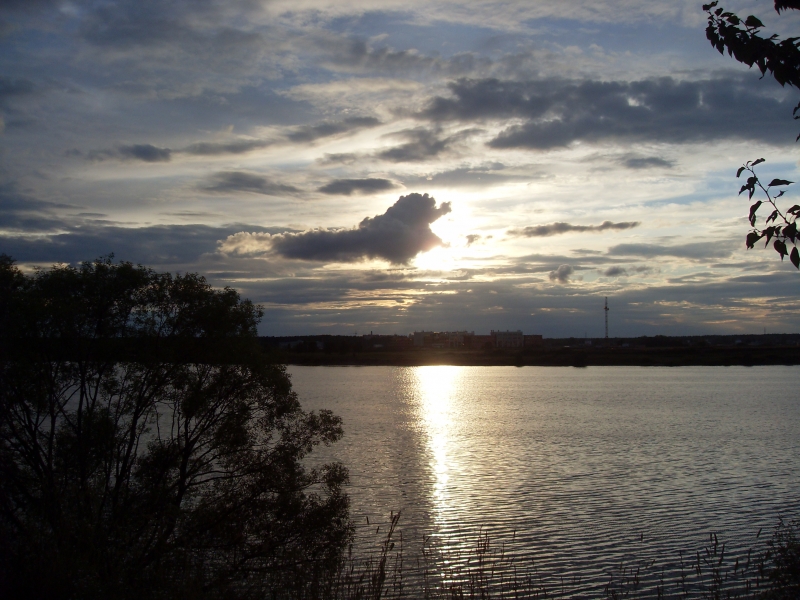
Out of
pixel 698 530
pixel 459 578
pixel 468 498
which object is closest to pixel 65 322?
pixel 459 578

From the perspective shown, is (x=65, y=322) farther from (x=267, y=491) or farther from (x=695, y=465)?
(x=695, y=465)

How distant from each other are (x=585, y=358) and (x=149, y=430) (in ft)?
471

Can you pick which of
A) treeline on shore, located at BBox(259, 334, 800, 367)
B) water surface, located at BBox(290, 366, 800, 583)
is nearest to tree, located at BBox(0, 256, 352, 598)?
water surface, located at BBox(290, 366, 800, 583)

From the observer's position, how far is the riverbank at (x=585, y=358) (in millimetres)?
136375

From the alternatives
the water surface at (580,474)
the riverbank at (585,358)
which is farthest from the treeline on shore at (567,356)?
the water surface at (580,474)

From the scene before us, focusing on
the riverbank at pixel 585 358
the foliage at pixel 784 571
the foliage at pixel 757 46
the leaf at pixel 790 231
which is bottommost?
the riverbank at pixel 585 358

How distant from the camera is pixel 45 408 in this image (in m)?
16.3

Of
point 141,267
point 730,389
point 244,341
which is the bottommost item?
point 730,389

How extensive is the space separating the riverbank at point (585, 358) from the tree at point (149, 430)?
11257cm

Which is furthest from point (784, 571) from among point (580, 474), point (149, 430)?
point (580, 474)

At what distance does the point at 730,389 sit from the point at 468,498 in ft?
207

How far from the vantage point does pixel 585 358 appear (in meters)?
152

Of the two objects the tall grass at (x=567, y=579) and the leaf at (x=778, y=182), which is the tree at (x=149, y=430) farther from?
the leaf at (x=778, y=182)

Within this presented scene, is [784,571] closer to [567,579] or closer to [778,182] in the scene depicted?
[567,579]
